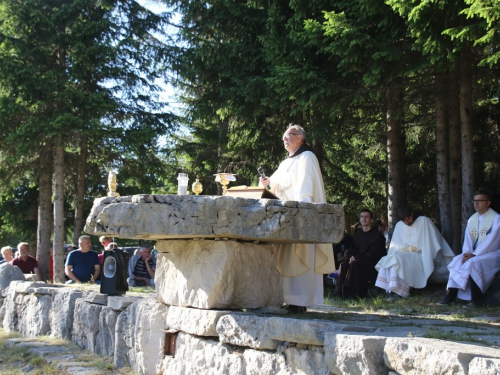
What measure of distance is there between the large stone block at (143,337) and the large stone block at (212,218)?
1.07 meters

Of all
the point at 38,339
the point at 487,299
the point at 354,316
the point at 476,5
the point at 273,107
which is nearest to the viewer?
the point at 354,316

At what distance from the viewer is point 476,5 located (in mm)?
6289

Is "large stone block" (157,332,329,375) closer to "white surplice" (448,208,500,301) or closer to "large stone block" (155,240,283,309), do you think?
"large stone block" (155,240,283,309)

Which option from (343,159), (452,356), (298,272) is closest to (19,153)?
(343,159)

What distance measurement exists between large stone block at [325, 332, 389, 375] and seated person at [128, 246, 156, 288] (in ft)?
25.6

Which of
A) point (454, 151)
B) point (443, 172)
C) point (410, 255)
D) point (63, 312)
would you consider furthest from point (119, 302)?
point (454, 151)

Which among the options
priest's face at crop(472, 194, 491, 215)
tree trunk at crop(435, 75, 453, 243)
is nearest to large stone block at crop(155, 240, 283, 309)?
priest's face at crop(472, 194, 491, 215)

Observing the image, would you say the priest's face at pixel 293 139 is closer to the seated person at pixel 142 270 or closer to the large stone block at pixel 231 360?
the large stone block at pixel 231 360

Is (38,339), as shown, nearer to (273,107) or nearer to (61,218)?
(273,107)

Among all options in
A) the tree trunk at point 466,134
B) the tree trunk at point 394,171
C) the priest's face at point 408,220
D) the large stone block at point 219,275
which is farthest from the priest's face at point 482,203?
the large stone block at point 219,275

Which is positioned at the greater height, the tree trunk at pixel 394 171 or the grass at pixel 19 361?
the tree trunk at pixel 394 171

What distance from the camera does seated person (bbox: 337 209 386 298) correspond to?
8.77 meters

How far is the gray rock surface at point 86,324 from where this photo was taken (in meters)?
6.68

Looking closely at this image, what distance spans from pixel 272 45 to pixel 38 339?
212 inches
